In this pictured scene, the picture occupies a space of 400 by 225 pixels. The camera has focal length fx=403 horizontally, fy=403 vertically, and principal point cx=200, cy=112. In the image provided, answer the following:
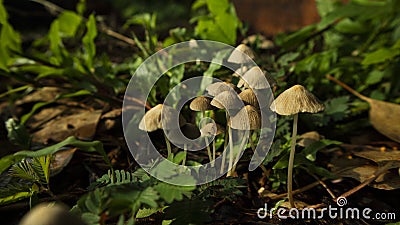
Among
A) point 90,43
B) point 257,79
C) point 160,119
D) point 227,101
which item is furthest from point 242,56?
point 90,43

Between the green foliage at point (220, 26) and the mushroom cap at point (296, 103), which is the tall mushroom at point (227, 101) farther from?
the green foliage at point (220, 26)

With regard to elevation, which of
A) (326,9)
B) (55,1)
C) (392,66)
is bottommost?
(392,66)

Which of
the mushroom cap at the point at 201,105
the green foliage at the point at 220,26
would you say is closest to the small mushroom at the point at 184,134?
the mushroom cap at the point at 201,105

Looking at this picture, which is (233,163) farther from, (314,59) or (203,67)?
(314,59)

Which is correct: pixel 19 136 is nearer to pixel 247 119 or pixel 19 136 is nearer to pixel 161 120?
pixel 161 120

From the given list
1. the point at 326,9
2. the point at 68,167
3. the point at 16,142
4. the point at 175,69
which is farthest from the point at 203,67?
the point at 326,9

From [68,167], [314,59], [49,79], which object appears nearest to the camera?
[68,167]
